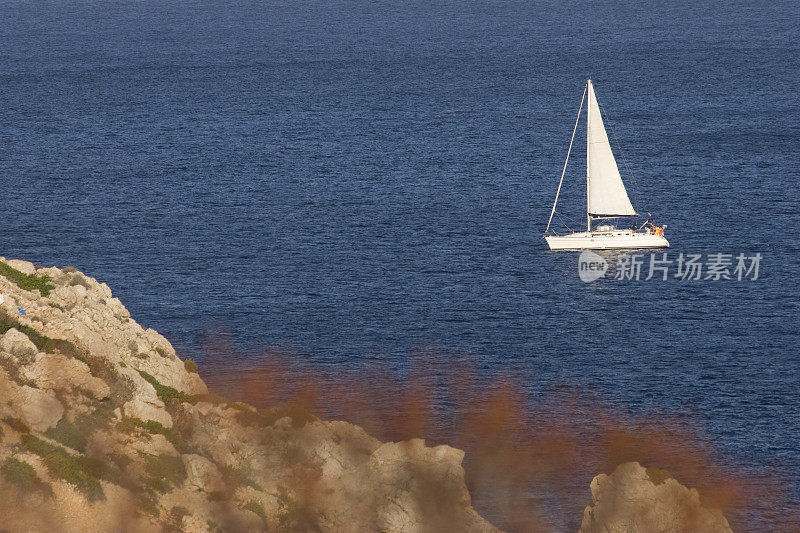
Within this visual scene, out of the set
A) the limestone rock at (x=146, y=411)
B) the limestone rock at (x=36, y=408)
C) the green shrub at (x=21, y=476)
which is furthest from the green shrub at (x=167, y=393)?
the green shrub at (x=21, y=476)

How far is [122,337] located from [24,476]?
20.1 meters

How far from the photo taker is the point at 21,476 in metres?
57.7

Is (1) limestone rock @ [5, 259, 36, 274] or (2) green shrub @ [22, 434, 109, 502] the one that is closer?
(2) green shrub @ [22, 434, 109, 502]

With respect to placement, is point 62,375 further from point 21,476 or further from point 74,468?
point 21,476

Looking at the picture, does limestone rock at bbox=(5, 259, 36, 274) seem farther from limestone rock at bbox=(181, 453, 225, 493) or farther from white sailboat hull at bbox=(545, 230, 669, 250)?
white sailboat hull at bbox=(545, 230, 669, 250)

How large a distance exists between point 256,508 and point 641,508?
926 inches

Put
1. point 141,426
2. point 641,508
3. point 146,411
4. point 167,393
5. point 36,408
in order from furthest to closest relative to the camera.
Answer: point 167,393 < point 641,508 < point 146,411 < point 141,426 < point 36,408

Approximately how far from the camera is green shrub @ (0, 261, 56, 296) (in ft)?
250

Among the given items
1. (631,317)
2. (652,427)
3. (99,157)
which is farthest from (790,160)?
(99,157)

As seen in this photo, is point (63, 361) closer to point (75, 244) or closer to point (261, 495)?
point (261, 495)

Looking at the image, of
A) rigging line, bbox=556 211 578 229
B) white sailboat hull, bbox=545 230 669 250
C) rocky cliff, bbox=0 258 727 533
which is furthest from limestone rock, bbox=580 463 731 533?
rigging line, bbox=556 211 578 229

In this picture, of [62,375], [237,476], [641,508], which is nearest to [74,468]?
[62,375]

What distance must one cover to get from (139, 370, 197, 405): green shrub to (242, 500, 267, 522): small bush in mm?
10886

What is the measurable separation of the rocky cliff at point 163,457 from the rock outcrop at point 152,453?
82mm
